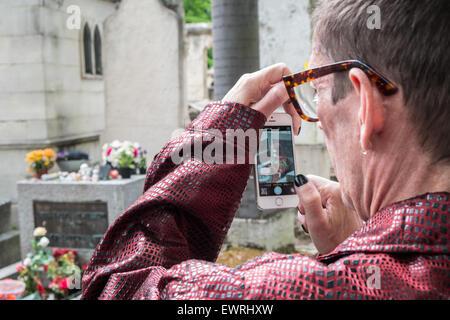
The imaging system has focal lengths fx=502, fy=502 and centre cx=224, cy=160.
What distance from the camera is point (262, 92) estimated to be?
119 centimetres

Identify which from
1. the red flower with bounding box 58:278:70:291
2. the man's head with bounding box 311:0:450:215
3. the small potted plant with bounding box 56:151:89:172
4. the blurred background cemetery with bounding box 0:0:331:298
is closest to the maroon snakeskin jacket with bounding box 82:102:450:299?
the man's head with bounding box 311:0:450:215

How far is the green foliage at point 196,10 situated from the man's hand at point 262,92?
757 inches

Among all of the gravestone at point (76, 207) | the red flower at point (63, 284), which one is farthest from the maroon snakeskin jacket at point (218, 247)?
the gravestone at point (76, 207)

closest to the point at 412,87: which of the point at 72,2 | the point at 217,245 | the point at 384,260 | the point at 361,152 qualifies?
the point at 361,152

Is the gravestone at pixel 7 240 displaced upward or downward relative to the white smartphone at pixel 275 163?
downward

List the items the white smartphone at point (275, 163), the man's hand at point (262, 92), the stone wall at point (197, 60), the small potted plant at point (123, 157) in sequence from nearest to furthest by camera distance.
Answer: the man's hand at point (262, 92) < the white smartphone at point (275, 163) < the small potted plant at point (123, 157) < the stone wall at point (197, 60)

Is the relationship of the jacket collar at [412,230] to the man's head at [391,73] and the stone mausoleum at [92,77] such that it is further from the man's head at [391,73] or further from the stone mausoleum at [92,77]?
the stone mausoleum at [92,77]

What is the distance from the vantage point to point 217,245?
45.1 inches

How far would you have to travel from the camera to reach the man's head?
747mm

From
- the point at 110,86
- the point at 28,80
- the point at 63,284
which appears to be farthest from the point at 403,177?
the point at 110,86

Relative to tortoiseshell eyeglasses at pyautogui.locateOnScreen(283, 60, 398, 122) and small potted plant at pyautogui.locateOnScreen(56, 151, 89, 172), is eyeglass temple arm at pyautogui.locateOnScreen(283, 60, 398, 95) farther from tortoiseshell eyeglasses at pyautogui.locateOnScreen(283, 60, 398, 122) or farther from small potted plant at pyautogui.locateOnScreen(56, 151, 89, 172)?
small potted plant at pyautogui.locateOnScreen(56, 151, 89, 172)

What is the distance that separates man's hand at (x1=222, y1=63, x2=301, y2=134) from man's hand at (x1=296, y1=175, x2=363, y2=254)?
19cm

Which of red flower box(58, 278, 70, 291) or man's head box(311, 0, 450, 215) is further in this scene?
red flower box(58, 278, 70, 291)

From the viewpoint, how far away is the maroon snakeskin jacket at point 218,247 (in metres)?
0.73
